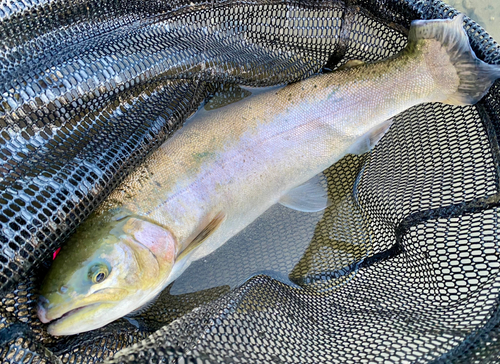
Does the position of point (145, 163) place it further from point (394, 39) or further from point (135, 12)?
point (394, 39)

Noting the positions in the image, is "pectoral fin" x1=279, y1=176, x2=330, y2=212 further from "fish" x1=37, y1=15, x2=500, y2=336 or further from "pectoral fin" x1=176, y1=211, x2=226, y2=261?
"pectoral fin" x1=176, y1=211, x2=226, y2=261

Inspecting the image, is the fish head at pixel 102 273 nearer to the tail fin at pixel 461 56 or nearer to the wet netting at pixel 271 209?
the wet netting at pixel 271 209

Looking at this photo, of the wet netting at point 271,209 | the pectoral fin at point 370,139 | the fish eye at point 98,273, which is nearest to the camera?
the wet netting at point 271,209

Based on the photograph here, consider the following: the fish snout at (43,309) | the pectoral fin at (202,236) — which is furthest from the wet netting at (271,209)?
the pectoral fin at (202,236)

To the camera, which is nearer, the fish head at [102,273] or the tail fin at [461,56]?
the fish head at [102,273]

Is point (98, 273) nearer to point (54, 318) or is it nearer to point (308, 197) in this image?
point (54, 318)

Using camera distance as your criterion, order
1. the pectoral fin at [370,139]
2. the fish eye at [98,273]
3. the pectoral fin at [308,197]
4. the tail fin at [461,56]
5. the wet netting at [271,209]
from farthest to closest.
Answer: the pectoral fin at [308,197] < the pectoral fin at [370,139] < the tail fin at [461,56] < the fish eye at [98,273] < the wet netting at [271,209]

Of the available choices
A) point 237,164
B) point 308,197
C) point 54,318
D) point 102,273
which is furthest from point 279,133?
point 54,318

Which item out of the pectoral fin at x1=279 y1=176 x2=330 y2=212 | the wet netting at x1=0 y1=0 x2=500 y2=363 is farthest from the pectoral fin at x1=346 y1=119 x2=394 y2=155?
the pectoral fin at x1=279 y1=176 x2=330 y2=212
